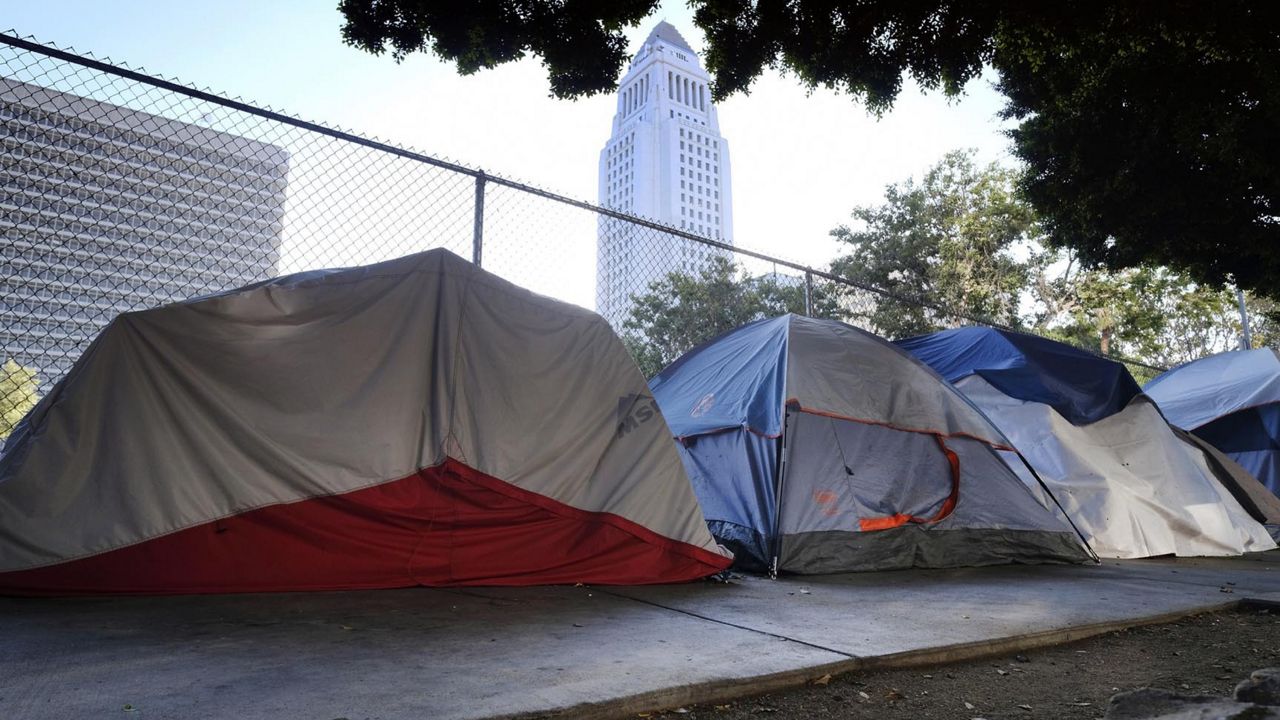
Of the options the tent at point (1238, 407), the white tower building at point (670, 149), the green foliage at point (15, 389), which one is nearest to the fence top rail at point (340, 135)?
the green foliage at point (15, 389)

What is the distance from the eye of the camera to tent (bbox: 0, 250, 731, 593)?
2.89 m

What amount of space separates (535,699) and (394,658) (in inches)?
23.7

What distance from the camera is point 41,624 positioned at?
2.45 meters

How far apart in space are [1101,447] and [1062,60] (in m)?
3.13

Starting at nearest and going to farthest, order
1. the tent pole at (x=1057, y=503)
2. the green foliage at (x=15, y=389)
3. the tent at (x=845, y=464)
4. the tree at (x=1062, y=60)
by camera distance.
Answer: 1. the green foliage at (x=15, y=389)
2. the tree at (x=1062, y=60)
3. the tent at (x=845, y=464)
4. the tent pole at (x=1057, y=503)

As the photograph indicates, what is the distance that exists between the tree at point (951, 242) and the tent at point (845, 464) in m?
16.4

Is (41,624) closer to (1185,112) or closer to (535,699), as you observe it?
(535,699)

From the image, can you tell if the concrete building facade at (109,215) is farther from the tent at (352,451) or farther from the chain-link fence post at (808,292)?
the chain-link fence post at (808,292)

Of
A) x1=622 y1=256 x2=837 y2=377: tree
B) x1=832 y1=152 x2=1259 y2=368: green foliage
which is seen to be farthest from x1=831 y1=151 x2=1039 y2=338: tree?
x1=622 y1=256 x2=837 y2=377: tree

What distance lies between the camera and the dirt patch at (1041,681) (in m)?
2.00

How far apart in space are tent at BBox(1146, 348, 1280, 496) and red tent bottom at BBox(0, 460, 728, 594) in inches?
293

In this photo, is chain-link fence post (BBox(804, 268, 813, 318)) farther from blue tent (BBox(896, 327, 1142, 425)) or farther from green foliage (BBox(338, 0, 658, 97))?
green foliage (BBox(338, 0, 658, 97))

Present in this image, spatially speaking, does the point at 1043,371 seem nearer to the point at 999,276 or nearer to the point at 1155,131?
the point at 1155,131

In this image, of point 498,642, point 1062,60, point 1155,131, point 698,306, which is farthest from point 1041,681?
point 698,306
